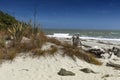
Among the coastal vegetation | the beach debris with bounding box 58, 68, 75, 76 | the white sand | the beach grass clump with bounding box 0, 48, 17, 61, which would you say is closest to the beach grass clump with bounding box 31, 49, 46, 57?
the coastal vegetation

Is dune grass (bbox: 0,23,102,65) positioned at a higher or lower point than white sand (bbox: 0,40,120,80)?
higher

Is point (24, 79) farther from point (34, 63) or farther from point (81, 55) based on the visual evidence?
point (81, 55)

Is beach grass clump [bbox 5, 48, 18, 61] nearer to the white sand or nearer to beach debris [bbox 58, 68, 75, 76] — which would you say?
the white sand

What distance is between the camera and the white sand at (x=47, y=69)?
9.16 m

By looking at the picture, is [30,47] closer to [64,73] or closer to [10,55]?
[10,55]

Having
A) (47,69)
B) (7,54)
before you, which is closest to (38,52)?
(47,69)

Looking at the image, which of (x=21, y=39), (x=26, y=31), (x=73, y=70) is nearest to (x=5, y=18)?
(x=26, y=31)

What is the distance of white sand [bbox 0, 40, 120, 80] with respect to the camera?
30.1 feet

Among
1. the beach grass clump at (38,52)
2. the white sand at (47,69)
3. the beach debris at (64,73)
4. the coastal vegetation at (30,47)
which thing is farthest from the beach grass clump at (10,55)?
the beach debris at (64,73)

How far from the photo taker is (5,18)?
19391mm

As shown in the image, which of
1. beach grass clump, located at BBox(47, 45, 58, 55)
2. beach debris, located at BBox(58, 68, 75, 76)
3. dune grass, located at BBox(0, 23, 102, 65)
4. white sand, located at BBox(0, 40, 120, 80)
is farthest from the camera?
beach grass clump, located at BBox(47, 45, 58, 55)

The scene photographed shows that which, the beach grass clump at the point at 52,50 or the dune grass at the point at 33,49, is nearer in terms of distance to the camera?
the dune grass at the point at 33,49

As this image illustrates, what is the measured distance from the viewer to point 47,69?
393 inches

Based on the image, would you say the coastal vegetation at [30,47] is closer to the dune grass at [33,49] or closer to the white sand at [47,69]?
the dune grass at [33,49]
